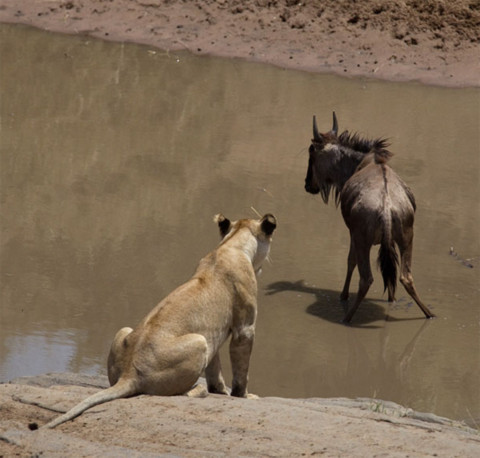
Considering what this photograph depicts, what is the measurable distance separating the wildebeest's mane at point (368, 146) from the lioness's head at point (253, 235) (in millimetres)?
4137

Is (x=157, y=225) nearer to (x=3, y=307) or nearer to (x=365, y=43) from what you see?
(x=3, y=307)

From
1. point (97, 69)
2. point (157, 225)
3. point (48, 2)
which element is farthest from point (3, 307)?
point (48, 2)

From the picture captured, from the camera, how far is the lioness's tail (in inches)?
245

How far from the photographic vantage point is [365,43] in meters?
24.0

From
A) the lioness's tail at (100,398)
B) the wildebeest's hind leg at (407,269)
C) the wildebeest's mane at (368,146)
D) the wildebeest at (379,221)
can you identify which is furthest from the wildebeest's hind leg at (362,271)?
the lioness's tail at (100,398)

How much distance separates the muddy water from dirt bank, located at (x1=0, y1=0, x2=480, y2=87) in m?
0.85

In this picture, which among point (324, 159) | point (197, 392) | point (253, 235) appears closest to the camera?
point (197, 392)

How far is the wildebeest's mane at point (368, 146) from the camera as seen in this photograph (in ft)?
39.4

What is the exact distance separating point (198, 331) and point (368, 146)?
5840 mm

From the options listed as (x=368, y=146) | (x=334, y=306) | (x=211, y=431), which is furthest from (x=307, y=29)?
(x=211, y=431)

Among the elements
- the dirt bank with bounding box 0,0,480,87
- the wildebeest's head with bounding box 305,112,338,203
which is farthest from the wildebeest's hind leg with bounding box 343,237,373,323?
the dirt bank with bounding box 0,0,480,87

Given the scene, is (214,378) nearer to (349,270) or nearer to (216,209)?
(349,270)

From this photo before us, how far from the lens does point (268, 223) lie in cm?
800

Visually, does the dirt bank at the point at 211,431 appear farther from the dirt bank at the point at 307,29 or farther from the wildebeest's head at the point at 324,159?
the dirt bank at the point at 307,29
